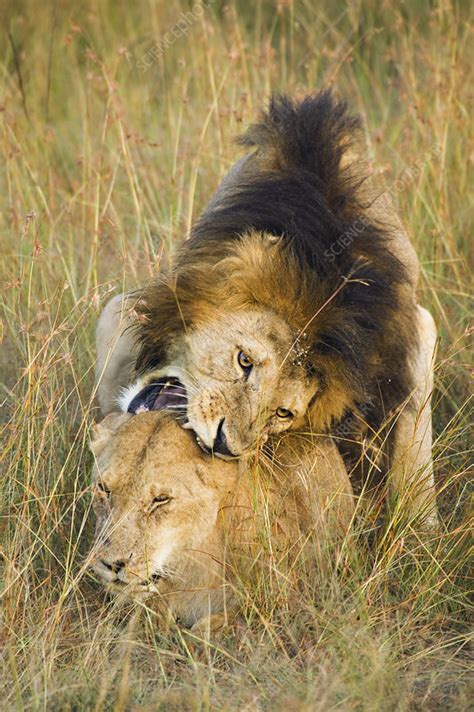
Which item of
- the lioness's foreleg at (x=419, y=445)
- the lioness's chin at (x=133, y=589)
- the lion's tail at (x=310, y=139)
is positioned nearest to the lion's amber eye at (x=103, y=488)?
the lioness's chin at (x=133, y=589)

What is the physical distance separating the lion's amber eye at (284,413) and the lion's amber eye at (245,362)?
173 millimetres

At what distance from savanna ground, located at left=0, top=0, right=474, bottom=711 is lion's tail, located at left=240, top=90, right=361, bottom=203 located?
701 mm

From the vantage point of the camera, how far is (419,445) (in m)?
4.62

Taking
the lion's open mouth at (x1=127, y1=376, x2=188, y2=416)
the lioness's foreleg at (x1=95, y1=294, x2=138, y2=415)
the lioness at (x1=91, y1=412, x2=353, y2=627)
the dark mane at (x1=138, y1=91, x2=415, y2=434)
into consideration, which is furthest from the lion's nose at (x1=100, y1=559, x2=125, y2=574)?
the lioness's foreleg at (x1=95, y1=294, x2=138, y2=415)

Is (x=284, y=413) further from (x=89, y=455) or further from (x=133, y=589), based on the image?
(x=89, y=455)

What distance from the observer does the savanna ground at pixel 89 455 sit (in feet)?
11.4

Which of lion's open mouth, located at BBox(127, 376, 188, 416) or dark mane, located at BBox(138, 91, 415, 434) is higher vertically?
dark mane, located at BBox(138, 91, 415, 434)

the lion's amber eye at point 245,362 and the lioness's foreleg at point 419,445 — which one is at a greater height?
the lion's amber eye at point 245,362

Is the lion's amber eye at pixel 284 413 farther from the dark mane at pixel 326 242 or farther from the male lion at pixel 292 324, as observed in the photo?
the dark mane at pixel 326 242

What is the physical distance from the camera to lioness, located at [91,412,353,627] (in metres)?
3.76

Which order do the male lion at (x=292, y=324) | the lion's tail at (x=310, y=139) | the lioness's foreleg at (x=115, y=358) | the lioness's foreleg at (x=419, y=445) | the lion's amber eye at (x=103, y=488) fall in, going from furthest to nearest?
the lioness's foreleg at (x=115, y=358)
the lion's tail at (x=310, y=139)
the lioness's foreleg at (x=419, y=445)
the male lion at (x=292, y=324)
the lion's amber eye at (x=103, y=488)

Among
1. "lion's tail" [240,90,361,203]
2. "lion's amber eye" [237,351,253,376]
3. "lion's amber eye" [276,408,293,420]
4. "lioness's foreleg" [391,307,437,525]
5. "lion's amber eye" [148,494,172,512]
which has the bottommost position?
"lioness's foreleg" [391,307,437,525]

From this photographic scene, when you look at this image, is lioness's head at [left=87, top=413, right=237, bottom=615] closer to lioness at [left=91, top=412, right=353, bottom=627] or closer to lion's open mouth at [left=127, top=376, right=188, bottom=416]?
lioness at [left=91, top=412, right=353, bottom=627]

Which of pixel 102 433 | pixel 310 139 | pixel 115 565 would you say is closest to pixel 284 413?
pixel 102 433
